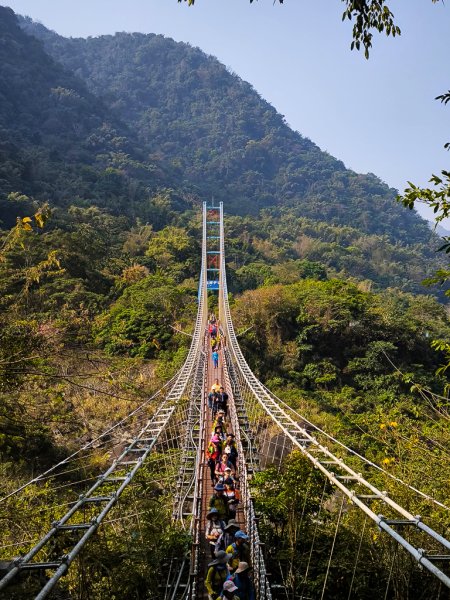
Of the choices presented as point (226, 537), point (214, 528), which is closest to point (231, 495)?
point (214, 528)

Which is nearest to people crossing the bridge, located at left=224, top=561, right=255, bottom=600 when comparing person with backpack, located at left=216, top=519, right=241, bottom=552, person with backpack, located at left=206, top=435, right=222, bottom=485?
person with backpack, located at left=216, top=519, right=241, bottom=552

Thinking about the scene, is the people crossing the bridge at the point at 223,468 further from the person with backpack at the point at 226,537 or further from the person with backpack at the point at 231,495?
the person with backpack at the point at 226,537

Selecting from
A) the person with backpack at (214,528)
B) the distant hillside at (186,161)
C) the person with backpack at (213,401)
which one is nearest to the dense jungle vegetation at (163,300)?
the person with backpack at (214,528)

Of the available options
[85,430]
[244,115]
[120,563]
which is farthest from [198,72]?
[120,563]

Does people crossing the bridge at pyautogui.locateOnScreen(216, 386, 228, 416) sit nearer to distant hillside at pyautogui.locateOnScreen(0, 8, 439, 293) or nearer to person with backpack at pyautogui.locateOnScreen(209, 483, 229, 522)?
person with backpack at pyautogui.locateOnScreen(209, 483, 229, 522)

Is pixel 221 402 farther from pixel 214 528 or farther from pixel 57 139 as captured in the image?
pixel 57 139

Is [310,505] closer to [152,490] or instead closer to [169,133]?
[152,490]
